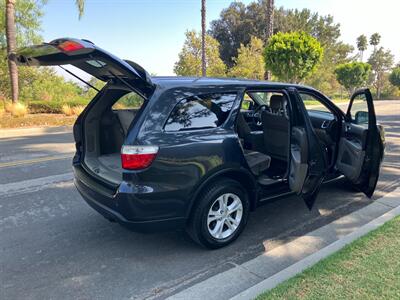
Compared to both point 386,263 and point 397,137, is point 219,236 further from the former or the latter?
point 397,137

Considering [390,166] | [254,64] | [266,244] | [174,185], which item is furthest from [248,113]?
[254,64]

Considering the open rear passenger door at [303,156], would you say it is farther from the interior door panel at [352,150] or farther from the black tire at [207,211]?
the black tire at [207,211]

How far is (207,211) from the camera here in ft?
10.6

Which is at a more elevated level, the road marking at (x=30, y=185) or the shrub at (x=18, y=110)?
the shrub at (x=18, y=110)

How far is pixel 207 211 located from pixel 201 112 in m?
0.97

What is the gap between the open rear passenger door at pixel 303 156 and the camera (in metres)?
3.75

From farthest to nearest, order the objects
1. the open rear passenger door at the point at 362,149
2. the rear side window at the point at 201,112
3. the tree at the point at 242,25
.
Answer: the tree at the point at 242,25 → the open rear passenger door at the point at 362,149 → the rear side window at the point at 201,112

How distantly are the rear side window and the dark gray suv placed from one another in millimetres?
11

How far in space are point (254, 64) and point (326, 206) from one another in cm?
2742

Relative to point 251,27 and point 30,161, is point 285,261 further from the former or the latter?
point 251,27

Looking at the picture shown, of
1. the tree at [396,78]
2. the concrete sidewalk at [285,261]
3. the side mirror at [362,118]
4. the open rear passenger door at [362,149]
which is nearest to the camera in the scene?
the concrete sidewalk at [285,261]

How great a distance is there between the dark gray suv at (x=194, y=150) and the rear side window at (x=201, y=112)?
0.04ft

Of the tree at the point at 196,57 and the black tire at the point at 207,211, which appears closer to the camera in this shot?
the black tire at the point at 207,211

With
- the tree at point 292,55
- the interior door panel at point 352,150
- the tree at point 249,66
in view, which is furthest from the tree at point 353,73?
the interior door panel at point 352,150
